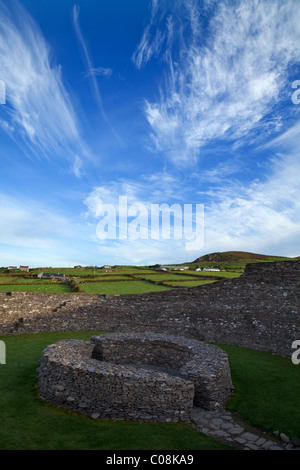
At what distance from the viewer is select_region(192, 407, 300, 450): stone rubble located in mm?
8070

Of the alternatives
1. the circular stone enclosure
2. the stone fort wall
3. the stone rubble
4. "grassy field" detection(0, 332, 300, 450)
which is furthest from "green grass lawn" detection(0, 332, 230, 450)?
the stone fort wall

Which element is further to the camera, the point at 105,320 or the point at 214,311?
the point at 105,320

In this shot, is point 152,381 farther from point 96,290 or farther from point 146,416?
point 96,290

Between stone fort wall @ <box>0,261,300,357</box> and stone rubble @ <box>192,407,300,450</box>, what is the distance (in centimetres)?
912

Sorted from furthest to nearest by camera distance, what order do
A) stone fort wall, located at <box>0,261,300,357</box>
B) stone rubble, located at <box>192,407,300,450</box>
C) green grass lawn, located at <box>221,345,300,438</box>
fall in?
1. stone fort wall, located at <box>0,261,300,357</box>
2. green grass lawn, located at <box>221,345,300,438</box>
3. stone rubble, located at <box>192,407,300,450</box>

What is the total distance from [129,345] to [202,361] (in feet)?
14.6

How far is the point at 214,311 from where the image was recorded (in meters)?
20.0

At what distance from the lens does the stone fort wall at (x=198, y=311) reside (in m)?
18.2

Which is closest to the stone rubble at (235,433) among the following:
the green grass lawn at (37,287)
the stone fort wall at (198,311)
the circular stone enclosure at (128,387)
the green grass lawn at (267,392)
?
the green grass lawn at (267,392)

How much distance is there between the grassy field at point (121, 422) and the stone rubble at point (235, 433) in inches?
14.0

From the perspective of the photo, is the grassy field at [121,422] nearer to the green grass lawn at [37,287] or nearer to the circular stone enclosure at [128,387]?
the circular stone enclosure at [128,387]

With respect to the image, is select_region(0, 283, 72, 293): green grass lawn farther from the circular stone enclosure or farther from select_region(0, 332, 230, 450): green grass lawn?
select_region(0, 332, 230, 450): green grass lawn

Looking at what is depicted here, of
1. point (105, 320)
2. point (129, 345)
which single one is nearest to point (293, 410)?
point (129, 345)

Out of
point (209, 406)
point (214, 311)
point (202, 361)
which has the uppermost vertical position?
point (214, 311)
